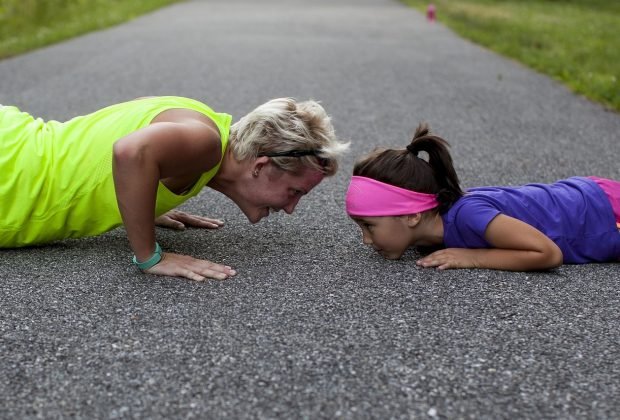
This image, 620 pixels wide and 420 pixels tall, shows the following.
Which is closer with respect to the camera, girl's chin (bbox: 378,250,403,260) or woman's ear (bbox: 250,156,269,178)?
woman's ear (bbox: 250,156,269,178)

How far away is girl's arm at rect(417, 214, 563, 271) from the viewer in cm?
321

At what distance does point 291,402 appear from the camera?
2.18 metres

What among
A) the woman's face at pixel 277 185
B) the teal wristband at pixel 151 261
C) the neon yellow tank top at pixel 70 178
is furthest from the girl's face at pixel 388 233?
the teal wristband at pixel 151 261

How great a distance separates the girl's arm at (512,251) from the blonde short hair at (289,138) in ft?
2.15

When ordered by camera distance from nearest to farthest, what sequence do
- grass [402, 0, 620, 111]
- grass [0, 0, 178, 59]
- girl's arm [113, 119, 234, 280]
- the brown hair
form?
girl's arm [113, 119, 234, 280] < the brown hair < grass [402, 0, 620, 111] < grass [0, 0, 178, 59]

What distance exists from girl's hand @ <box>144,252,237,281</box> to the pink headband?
595 millimetres

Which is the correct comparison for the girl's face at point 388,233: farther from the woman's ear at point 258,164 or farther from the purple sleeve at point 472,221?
the woman's ear at point 258,164

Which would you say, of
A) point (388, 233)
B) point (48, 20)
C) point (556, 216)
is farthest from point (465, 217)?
point (48, 20)

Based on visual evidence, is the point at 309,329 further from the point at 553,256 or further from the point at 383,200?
the point at 553,256

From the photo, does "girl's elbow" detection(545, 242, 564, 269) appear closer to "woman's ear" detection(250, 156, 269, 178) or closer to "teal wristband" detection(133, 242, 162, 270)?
"woman's ear" detection(250, 156, 269, 178)

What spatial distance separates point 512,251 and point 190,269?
4.30ft

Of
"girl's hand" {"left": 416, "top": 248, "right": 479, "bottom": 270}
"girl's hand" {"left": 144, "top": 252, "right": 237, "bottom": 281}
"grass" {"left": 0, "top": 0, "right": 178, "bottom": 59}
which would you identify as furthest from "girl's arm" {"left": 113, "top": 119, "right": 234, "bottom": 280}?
"grass" {"left": 0, "top": 0, "right": 178, "bottom": 59}

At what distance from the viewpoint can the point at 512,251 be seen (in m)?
3.26

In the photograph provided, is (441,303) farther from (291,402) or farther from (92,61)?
(92,61)
